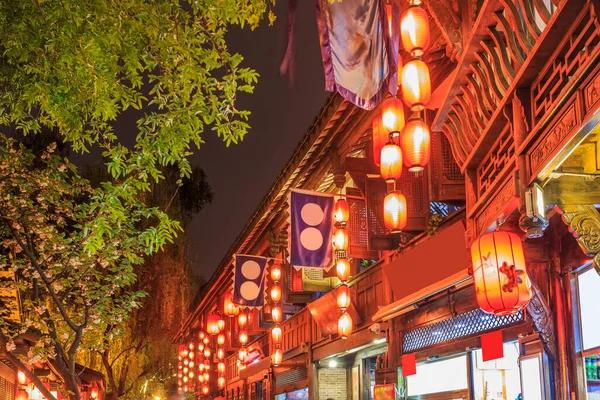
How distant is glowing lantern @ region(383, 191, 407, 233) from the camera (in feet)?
39.2

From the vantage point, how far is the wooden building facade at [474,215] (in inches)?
228

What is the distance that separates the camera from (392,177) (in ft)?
37.9

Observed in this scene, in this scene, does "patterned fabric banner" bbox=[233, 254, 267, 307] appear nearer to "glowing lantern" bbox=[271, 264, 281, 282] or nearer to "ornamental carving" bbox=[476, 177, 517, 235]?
"glowing lantern" bbox=[271, 264, 281, 282]

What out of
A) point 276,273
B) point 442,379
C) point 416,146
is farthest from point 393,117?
point 276,273

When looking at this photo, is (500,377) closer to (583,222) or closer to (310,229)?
(583,222)

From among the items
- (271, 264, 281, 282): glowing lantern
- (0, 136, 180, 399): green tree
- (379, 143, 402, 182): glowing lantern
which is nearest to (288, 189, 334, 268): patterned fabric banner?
(0, 136, 180, 399): green tree

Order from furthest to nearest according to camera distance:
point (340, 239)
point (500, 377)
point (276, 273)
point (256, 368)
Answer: point (256, 368)
point (276, 273)
point (340, 239)
point (500, 377)

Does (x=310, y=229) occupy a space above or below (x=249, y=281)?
above

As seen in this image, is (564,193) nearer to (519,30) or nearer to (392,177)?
(519,30)

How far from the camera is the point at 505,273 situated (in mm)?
7789

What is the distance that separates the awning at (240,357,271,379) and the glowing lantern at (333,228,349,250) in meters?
11.3

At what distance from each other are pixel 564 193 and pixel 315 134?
1066cm

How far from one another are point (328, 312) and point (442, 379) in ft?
20.6

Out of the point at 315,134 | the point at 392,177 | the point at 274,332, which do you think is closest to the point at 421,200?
the point at 392,177
